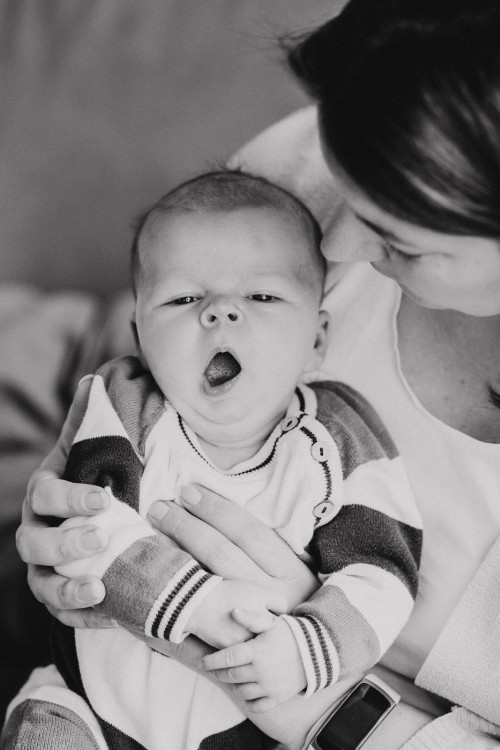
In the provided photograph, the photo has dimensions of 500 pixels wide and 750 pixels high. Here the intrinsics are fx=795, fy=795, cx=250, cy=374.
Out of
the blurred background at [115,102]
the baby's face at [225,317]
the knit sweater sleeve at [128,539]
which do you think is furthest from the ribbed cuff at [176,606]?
the blurred background at [115,102]

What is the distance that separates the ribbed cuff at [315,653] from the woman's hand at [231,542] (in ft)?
0.23

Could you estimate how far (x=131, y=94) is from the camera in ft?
5.66

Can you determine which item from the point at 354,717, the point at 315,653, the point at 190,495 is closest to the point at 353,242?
the point at 190,495

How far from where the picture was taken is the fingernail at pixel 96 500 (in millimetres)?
925

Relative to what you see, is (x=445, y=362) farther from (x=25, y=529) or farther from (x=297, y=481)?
(x=25, y=529)

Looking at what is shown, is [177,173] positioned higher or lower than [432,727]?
higher

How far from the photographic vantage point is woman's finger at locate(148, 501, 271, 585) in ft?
3.26

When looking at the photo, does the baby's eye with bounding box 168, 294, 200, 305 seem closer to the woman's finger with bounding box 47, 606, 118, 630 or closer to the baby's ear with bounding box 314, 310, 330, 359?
the baby's ear with bounding box 314, 310, 330, 359

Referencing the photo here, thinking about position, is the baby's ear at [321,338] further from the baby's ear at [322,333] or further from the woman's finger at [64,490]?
the woman's finger at [64,490]

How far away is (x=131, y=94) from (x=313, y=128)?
1.83 feet

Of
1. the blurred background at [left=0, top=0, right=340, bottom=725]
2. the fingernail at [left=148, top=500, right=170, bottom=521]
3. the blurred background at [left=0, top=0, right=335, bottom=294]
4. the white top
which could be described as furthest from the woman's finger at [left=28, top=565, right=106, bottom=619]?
the blurred background at [left=0, top=0, right=335, bottom=294]

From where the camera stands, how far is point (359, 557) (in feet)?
3.37

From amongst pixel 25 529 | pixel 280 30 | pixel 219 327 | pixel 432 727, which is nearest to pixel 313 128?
pixel 280 30

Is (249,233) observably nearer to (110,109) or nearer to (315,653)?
(315,653)
